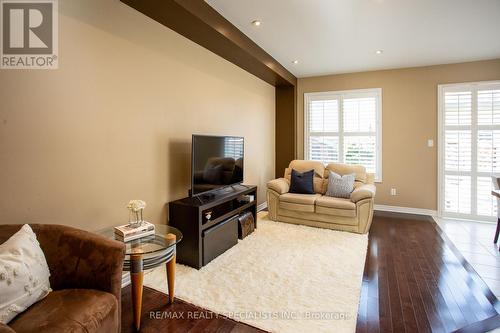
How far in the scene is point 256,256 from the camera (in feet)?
10.2

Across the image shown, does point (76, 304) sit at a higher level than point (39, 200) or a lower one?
lower

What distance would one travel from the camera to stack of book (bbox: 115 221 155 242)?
2.08 metres

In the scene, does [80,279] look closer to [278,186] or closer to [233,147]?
[233,147]

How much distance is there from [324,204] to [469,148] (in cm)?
282

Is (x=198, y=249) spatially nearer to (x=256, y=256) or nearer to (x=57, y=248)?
(x=256, y=256)

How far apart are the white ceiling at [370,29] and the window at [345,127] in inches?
32.1

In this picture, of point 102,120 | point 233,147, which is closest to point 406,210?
point 233,147

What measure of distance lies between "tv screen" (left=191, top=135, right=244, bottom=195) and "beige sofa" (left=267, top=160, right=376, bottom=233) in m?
0.87

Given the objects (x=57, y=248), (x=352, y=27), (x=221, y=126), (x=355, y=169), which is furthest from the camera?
(x=355, y=169)

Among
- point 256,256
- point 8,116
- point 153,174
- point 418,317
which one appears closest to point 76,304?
point 8,116

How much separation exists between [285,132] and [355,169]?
1784 millimetres

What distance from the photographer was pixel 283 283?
251 centimetres

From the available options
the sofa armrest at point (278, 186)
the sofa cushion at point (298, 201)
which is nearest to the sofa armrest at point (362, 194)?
the sofa cushion at point (298, 201)

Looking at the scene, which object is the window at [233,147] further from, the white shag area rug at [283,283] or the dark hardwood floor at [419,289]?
the dark hardwood floor at [419,289]
